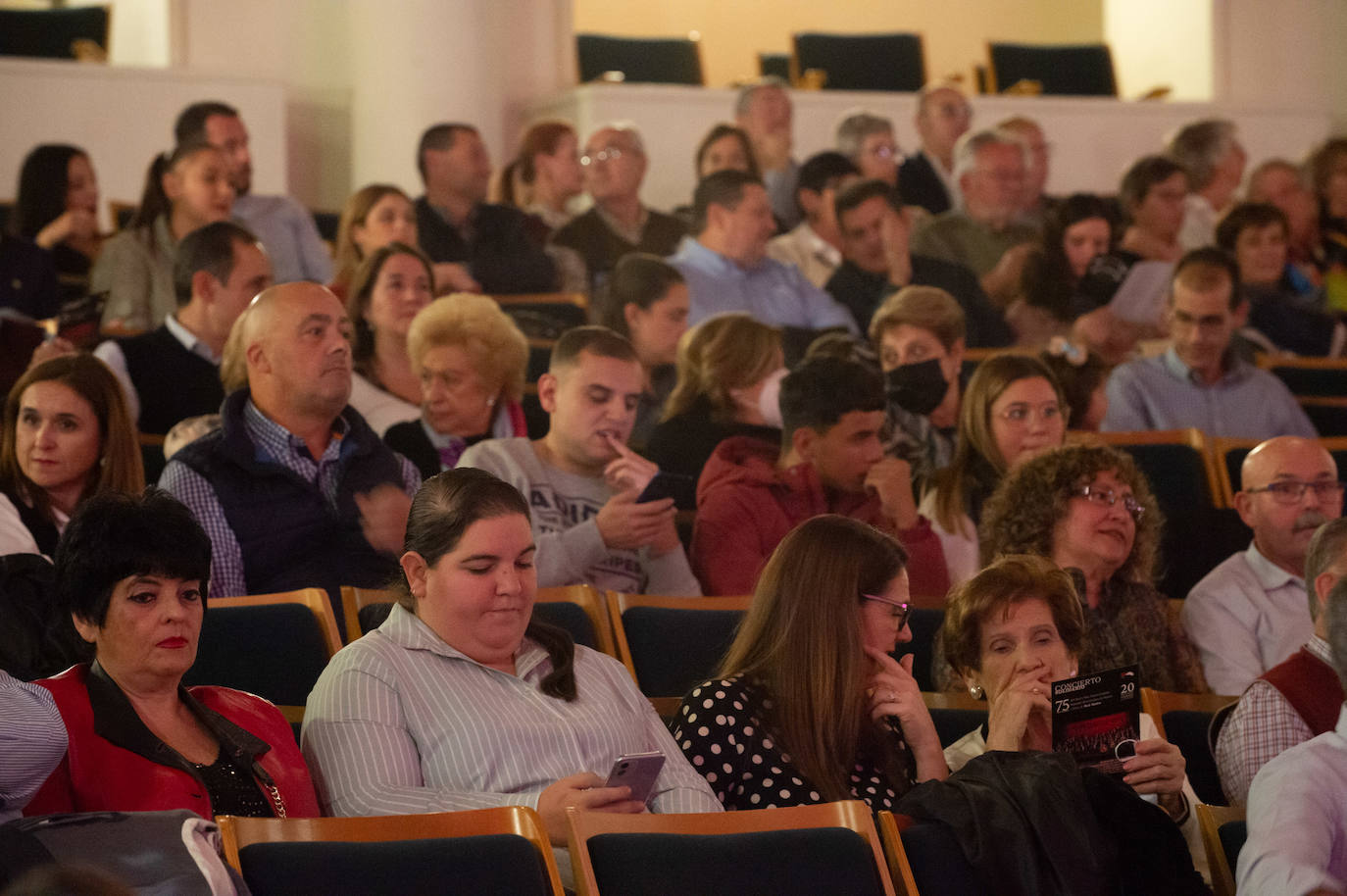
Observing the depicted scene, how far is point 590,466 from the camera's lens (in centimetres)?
349

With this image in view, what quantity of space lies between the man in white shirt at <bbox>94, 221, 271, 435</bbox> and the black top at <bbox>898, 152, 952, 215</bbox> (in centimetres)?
326

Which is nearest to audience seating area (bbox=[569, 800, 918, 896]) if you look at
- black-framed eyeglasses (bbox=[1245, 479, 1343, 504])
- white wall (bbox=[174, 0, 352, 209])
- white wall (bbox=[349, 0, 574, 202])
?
black-framed eyeglasses (bbox=[1245, 479, 1343, 504])

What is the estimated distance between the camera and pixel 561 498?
3441 millimetres

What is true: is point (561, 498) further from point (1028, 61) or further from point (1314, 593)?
point (1028, 61)

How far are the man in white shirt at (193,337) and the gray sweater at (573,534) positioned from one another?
875mm

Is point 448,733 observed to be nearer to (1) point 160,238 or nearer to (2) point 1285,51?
(1) point 160,238

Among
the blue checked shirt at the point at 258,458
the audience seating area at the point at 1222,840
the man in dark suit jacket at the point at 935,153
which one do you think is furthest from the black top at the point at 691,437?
the man in dark suit jacket at the point at 935,153

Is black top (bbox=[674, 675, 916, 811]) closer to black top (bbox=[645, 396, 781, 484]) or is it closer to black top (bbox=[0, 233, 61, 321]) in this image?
black top (bbox=[645, 396, 781, 484])

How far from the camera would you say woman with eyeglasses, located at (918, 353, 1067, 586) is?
3.65m

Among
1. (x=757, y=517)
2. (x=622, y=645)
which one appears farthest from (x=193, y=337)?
(x=622, y=645)

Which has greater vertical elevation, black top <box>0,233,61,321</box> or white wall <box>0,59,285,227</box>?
white wall <box>0,59,285,227</box>

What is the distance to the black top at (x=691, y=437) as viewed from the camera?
3840mm

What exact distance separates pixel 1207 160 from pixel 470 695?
5.31 metres

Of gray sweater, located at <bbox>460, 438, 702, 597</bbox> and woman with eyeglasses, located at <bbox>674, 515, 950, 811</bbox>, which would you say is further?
gray sweater, located at <bbox>460, 438, 702, 597</bbox>
